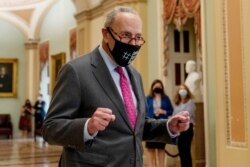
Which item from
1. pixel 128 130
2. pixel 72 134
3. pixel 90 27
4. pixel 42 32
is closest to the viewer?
pixel 72 134

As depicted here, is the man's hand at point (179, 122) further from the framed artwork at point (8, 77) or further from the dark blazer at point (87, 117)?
the framed artwork at point (8, 77)

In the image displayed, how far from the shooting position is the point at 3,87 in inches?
664

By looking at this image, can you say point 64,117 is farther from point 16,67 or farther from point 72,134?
point 16,67

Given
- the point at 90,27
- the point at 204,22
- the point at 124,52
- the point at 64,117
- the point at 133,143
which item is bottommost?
the point at 133,143

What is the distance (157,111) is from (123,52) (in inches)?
191

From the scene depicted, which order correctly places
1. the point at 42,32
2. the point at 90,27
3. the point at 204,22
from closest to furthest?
the point at 204,22
the point at 90,27
the point at 42,32

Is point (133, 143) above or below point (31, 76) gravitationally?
below

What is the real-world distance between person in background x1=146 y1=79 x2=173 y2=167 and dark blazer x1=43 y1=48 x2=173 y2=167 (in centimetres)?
468

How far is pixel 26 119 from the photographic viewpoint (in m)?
16.1

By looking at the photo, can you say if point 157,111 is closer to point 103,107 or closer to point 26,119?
point 103,107

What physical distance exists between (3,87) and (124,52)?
15827mm

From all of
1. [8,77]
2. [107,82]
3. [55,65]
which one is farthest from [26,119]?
[107,82]

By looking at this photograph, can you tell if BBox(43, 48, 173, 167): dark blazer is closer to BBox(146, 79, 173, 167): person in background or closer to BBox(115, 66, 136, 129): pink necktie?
BBox(115, 66, 136, 129): pink necktie

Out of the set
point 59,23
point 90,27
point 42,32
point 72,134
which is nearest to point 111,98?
point 72,134
